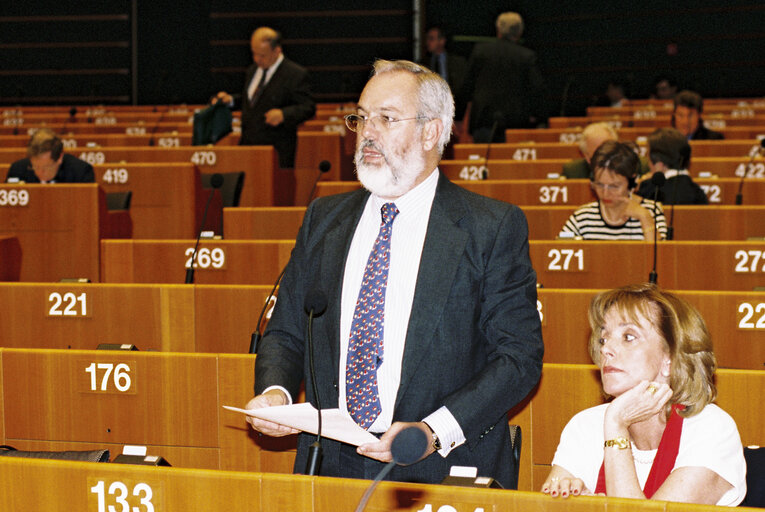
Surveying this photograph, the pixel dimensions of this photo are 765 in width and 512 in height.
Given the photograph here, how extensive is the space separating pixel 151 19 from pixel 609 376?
12375 mm

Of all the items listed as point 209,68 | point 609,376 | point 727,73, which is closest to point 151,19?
point 209,68

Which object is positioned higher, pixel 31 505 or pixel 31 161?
pixel 31 161

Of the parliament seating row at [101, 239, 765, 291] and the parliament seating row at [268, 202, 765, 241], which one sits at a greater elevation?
the parliament seating row at [268, 202, 765, 241]

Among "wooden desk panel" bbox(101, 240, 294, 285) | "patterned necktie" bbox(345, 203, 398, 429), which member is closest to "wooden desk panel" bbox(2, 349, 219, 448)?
"patterned necktie" bbox(345, 203, 398, 429)

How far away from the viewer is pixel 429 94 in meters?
2.29

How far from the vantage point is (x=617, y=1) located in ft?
42.0

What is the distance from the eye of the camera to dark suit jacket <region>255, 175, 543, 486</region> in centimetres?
218

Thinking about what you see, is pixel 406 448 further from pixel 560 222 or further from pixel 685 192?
pixel 685 192

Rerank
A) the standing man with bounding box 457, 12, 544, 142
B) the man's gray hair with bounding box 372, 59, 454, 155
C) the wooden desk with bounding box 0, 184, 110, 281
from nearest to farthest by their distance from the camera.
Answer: the man's gray hair with bounding box 372, 59, 454, 155
the wooden desk with bounding box 0, 184, 110, 281
the standing man with bounding box 457, 12, 544, 142

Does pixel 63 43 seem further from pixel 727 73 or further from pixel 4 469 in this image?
pixel 4 469

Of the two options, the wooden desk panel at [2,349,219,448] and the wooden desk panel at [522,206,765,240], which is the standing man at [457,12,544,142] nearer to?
the wooden desk panel at [522,206,765,240]

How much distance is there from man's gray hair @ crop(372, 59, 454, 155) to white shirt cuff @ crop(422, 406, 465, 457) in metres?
0.60

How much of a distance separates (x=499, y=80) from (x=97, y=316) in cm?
491

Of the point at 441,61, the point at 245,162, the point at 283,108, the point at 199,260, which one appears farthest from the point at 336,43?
the point at 199,260
